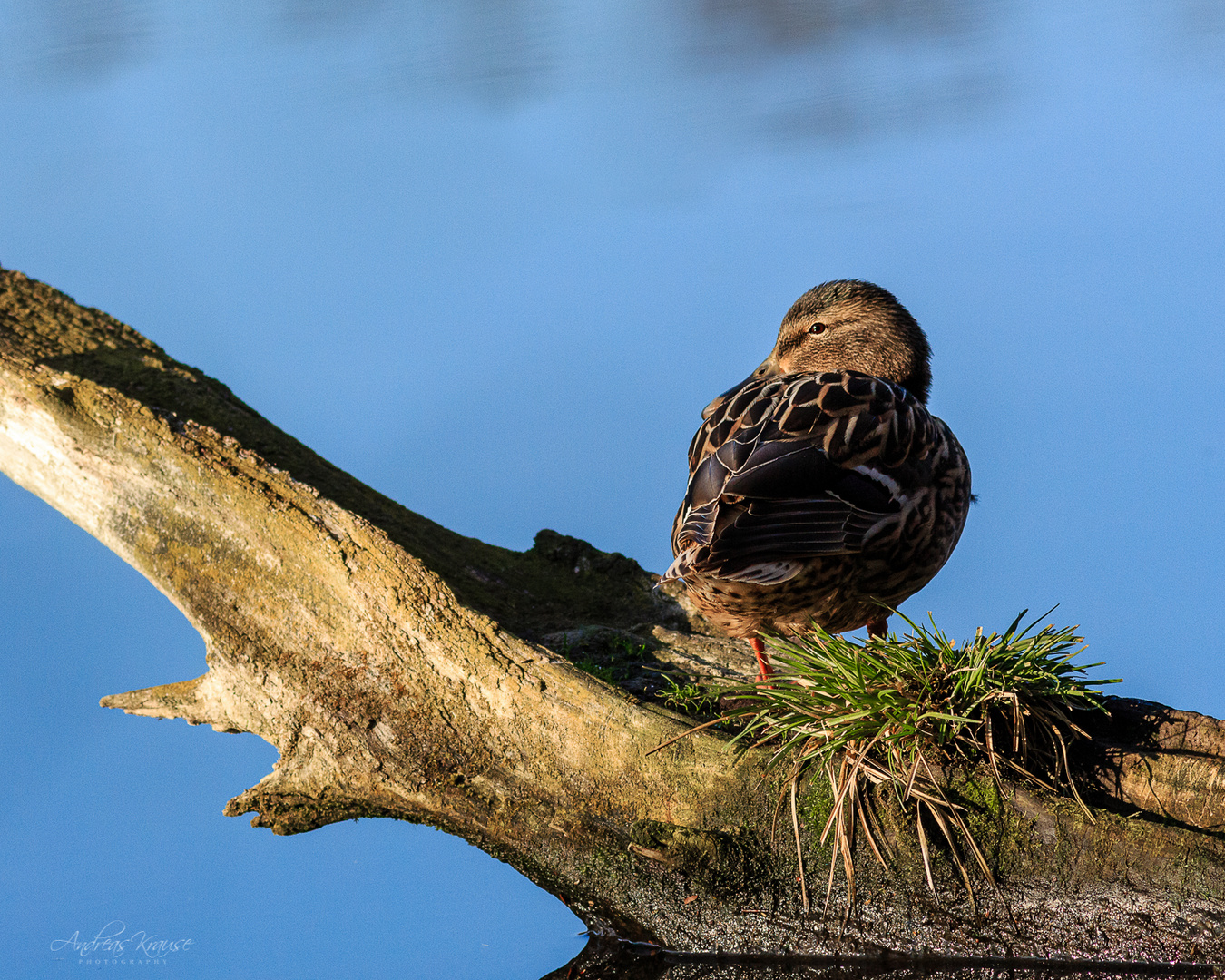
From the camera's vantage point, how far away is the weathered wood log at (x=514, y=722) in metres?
2.48

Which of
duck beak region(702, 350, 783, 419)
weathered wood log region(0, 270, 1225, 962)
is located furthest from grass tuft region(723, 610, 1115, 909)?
duck beak region(702, 350, 783, 419)

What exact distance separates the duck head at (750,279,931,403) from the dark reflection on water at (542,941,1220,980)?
1.88 m

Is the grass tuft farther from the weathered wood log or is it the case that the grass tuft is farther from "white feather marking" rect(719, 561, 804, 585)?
"white feather marking" rect(719, 561, 804, 585)

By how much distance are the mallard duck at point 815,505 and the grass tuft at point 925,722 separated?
0.76 ft

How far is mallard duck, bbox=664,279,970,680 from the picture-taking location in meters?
2.57

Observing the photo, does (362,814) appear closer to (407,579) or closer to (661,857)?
(407,579)

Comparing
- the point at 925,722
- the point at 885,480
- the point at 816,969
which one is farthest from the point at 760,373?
the point at 816,969

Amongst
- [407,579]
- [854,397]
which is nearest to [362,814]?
[407,579]

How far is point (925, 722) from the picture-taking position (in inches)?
99.6

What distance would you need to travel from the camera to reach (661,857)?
2.60 metres

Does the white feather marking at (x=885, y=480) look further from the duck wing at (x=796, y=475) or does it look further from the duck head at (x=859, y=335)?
the duck head at (x=859, y=335)

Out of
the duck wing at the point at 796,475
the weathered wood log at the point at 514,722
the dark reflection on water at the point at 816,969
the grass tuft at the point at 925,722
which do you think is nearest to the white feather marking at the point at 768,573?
the duck wing at the point at 796,475

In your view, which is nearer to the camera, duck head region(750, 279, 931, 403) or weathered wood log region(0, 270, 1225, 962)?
weathered wood log region(0, 270, 1225, 962)

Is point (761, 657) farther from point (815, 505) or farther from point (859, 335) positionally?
point (859, 335)
